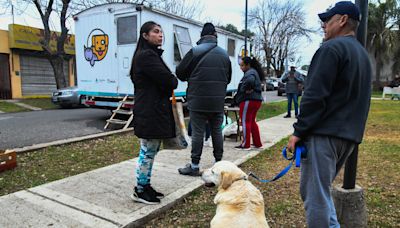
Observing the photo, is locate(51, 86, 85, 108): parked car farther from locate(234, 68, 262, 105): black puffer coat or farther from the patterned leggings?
the patterned leggings

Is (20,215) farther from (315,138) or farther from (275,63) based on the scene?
(275,63)

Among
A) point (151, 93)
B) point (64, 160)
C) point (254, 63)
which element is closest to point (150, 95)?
point (151, 93)

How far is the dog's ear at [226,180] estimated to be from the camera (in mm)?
→ 2418

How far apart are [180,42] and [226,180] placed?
8.00 meters

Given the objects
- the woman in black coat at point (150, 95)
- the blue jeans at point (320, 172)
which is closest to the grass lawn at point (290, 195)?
the woman in black coat at point (150, 95)

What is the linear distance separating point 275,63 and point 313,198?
52769 mm

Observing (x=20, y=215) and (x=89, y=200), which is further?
(x=89, y=200)

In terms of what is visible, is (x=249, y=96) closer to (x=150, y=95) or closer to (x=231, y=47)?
(x=150, y=95)

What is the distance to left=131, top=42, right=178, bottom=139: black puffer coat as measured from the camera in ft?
10.6

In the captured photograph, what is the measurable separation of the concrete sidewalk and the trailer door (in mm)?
4554

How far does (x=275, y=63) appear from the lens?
52.8 meters

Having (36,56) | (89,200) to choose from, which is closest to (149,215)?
(89,200)

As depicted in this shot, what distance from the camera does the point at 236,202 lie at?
2266 millimetres

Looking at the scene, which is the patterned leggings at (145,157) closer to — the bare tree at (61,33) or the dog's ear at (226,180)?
the dog's ear at (226,180)
